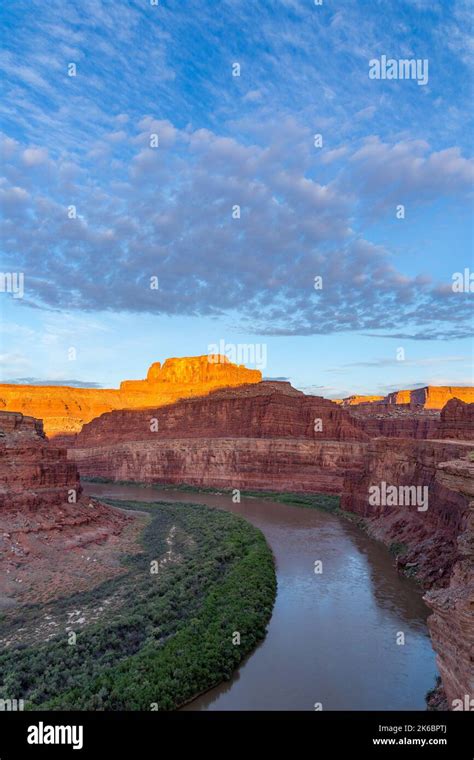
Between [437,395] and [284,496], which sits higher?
[437,395]

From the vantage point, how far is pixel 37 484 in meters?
24.4

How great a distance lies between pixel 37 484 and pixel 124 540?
18.3ft

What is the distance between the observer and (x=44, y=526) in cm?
2217

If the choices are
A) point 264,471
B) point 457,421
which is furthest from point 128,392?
point 457,421

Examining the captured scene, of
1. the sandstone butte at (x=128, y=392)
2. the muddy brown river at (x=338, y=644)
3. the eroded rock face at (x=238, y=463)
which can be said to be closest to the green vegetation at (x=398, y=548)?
the muddy brown river at (x=338, y=644)

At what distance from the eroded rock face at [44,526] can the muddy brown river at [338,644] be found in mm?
8276

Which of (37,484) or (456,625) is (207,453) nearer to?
(37,484)

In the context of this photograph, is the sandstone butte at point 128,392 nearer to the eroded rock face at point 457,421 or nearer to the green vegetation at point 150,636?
the eroded rock face at point 457,421

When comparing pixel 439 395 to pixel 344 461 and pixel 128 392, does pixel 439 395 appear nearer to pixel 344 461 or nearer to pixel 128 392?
pixel 344 461

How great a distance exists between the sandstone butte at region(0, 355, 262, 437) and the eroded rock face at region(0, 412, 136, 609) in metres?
101

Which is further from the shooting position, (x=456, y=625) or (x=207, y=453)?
(x=207, y=453)

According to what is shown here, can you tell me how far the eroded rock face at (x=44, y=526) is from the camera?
60.2ft

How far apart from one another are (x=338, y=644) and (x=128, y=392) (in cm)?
14233
